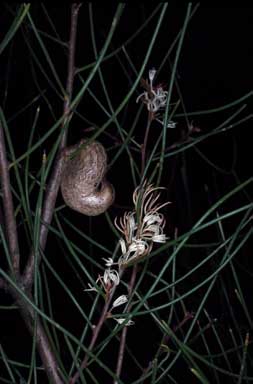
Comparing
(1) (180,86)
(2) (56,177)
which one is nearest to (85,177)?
(2) (56,177)

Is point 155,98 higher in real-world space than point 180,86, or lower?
higher

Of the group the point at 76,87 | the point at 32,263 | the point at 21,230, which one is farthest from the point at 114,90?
the point at 32,263

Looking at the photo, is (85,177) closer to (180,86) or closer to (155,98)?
(155,98)

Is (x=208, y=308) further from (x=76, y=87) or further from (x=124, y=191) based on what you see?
(x=76, y=87)

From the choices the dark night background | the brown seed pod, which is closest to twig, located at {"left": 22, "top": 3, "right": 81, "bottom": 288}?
the brown seed pod

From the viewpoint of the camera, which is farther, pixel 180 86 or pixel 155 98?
pixel 180 86

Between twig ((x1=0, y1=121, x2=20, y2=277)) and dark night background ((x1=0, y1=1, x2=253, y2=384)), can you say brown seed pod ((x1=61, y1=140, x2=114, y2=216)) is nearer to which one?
twig ((x1=0, y1=121, x2=20, y2=277))
